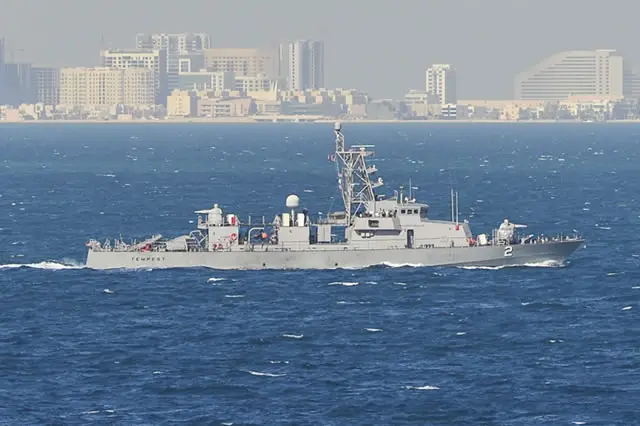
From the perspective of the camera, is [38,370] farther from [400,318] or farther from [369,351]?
[400,318]

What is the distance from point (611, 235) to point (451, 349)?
53899mm

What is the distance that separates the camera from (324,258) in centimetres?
11056

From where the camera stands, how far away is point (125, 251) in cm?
11188

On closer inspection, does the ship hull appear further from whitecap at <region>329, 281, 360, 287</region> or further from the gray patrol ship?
whitecap at <region>329, 281, 360, 287</region>

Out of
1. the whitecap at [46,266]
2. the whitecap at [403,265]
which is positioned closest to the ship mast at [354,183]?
the whitecap at [403,265]

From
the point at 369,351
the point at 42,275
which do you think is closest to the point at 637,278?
the point at 369,351

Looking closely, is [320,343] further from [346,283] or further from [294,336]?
[346,283]

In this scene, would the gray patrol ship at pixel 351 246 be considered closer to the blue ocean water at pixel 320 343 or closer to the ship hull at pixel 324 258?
the ship hull at pixel 324 258

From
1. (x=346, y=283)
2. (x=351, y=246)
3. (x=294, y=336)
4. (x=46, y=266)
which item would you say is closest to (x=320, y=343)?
(x=294, y=336)

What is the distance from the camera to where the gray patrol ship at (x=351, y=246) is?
110375mm

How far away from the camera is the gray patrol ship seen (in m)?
110

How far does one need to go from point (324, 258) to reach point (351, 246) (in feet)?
6.52

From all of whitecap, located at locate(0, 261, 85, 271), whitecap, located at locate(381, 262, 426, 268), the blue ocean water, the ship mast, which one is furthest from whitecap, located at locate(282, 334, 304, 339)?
whitecap, located at locate(0, 261, 85, 271)

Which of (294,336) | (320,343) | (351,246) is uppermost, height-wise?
(351,246)
